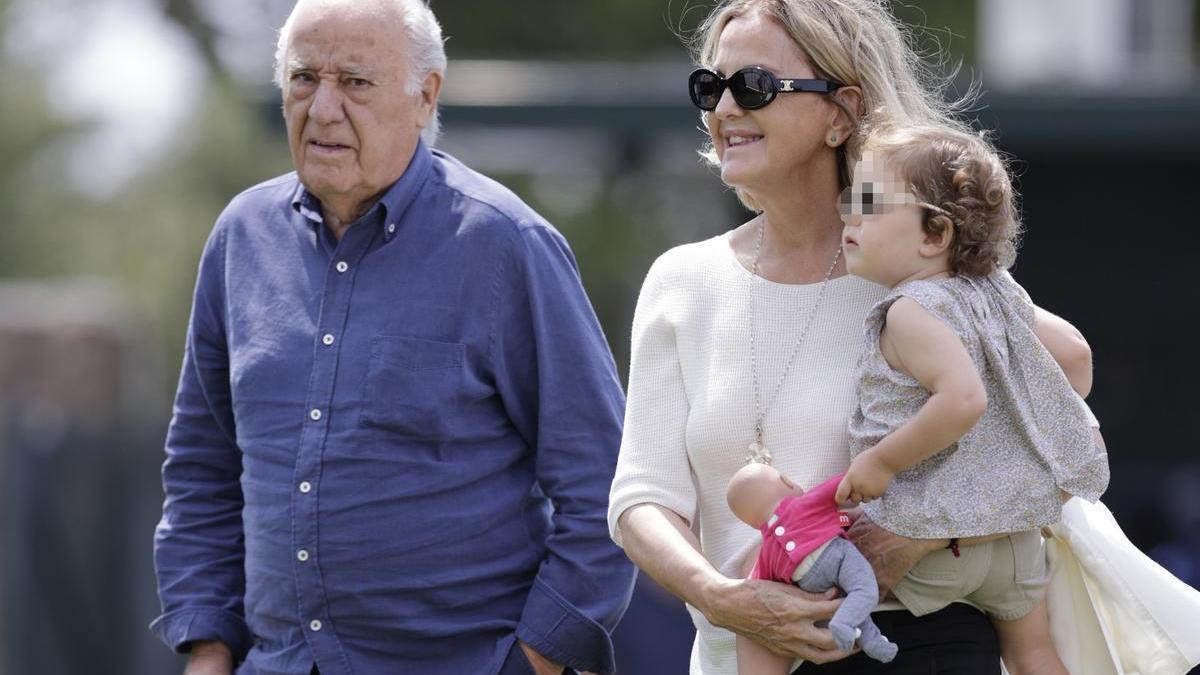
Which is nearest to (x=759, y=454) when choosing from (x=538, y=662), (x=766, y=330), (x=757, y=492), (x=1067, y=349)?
(x=757, y=492)

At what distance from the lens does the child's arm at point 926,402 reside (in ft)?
9.48

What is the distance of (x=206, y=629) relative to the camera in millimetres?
3871

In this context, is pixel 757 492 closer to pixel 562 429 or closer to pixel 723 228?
pixel 562 429

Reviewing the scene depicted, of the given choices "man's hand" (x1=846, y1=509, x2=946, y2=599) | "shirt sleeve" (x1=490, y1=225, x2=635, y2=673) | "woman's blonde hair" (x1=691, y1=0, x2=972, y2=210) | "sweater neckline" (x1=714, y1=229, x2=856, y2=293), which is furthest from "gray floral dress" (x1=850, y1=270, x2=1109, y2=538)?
"shirt sleeve" (x1=490, y1=225, x2=635, y2=673)

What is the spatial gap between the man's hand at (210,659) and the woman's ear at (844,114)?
1.72 m

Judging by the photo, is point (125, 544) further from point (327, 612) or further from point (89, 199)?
point (89, 199)

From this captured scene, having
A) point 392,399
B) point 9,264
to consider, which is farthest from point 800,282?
point 9,264

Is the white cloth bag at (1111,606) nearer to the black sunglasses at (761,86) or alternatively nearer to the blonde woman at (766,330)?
the blonde woman at (766,330)

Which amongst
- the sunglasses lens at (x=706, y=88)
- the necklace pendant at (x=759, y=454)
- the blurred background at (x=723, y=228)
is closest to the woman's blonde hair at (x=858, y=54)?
the sunglasses lens at (x=706, y=88)

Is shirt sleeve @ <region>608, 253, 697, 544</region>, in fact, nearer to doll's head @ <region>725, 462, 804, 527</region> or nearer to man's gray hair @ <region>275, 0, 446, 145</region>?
doll's head @ <region>725, 462, 804, 527</region>

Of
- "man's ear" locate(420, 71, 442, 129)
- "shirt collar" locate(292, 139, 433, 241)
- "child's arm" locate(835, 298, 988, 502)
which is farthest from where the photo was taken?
"man's ear" locate(420, 71, 442, 129)

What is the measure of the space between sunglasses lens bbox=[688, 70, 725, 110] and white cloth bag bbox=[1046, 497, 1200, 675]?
37.7 inches

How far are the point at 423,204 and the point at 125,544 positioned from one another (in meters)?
7.22

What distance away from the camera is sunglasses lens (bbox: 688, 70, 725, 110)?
3271 millimetres
